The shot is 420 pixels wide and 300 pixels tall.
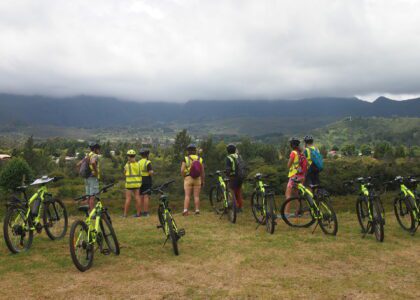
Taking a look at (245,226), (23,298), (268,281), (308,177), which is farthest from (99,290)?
(308,177)

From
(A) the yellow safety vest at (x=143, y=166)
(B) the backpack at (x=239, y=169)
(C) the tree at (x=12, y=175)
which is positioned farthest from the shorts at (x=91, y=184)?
(C) the tree at (x=12, y=175)

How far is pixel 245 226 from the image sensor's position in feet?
35.0

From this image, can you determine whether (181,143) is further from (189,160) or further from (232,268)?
(232,268)

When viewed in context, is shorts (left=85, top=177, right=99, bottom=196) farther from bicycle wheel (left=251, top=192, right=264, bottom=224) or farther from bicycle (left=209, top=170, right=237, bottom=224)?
bicycle wheel (left=251, top=192, right=264, bottom=224)

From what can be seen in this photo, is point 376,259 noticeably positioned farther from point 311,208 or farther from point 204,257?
point 204,257

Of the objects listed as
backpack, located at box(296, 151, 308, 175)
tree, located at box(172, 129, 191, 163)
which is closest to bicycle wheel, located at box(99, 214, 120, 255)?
backpack, located at box(296, 151, 308, 175)

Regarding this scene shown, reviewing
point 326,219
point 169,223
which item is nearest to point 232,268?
point 169,223

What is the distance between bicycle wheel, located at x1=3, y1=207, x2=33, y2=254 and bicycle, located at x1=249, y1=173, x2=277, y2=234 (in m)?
5.77

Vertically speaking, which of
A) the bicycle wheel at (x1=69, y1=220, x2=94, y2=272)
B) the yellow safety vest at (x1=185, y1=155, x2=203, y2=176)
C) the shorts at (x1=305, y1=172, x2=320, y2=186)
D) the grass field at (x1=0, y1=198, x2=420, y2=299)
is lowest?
the grass field at (x1=0, y1=198, x2=420, y2=299)

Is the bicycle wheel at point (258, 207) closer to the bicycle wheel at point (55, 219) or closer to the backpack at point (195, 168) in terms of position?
the backpack at point (195, 168)

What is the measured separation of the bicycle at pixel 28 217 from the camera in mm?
7867

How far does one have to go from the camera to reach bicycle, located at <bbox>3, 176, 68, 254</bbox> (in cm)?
787

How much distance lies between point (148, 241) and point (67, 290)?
3100 mm

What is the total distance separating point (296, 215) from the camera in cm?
1052
